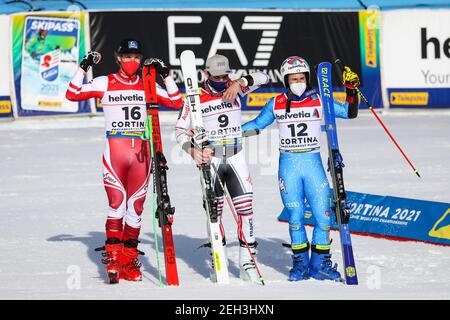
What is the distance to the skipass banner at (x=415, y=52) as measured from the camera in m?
22.6

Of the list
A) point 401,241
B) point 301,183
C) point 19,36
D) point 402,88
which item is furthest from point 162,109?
point 301,183

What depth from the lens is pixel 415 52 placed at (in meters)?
22.6

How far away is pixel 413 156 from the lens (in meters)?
17.1

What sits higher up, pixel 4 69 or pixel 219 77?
pixel 219 77

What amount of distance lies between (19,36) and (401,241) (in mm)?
12859

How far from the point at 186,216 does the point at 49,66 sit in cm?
960

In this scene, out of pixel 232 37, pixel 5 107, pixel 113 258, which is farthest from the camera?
pixel 232 37

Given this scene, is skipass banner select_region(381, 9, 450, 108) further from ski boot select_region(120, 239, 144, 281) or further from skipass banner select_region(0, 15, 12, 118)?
ski boot select_region(120, 239, 144, 281)

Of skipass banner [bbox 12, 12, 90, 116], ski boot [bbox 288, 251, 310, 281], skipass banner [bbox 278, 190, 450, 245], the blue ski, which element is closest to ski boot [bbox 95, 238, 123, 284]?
ski boot [bbox 288, 251, 310, 281]

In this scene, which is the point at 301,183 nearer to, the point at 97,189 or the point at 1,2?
the point at 97,189

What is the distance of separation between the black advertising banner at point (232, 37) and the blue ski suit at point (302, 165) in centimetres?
1284

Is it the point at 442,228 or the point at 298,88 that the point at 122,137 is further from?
the point at 442,228

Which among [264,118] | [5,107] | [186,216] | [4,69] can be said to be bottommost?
[186,216]

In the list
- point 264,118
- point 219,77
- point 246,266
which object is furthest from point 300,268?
point 219,77
